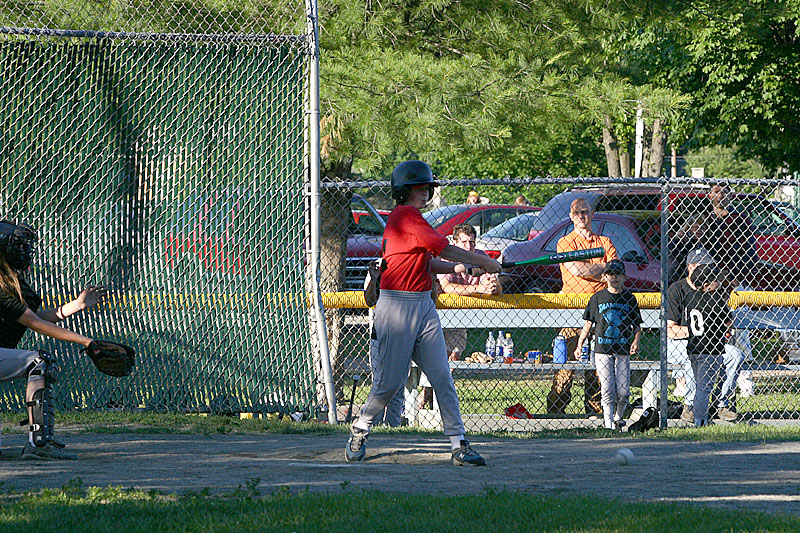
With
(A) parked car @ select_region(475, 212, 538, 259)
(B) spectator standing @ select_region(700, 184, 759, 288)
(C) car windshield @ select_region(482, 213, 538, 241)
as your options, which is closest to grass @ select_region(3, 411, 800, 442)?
(B) spectator standing @ select_region(700, 184, 759, 288)

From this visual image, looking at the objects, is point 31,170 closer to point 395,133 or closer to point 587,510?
point 395,133

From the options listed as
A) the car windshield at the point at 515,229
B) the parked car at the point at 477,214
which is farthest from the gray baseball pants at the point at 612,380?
the parked car at the point at 477,214

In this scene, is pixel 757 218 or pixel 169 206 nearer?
pixel 169 206

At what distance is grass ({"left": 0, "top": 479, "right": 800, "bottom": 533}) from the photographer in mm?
4715

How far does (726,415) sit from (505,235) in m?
5.20

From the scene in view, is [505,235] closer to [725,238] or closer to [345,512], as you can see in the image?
[725,238]

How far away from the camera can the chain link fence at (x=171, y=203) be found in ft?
26.5

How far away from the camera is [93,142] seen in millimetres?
8141

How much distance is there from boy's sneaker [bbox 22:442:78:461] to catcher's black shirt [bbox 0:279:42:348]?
2.25 ft

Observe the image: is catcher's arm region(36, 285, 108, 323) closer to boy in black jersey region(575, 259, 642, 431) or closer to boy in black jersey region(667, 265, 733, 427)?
boy in black jersey region(575, 259, 642, 431)

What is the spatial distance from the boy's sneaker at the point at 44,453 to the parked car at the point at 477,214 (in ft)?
29.0

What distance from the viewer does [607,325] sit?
871 cm

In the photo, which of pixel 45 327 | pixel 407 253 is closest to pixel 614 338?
pixel 407 253

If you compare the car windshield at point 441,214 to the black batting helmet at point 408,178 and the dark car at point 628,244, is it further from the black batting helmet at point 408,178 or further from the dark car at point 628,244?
the black batting helmet at point 408,178
